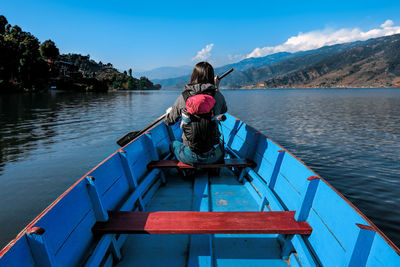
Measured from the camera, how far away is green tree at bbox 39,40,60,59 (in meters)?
94.5

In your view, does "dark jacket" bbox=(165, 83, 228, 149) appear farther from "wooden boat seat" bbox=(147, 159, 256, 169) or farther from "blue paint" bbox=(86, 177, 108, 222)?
"blue paint" bbox=(86, 177, 108, 222)

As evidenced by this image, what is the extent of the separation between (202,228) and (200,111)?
6.63ft

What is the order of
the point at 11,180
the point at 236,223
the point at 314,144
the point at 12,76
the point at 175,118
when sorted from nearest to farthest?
the point at 236,223 < the point at 175,118 < the point at 11,180 < the point at 314,144 < the point at 12,76

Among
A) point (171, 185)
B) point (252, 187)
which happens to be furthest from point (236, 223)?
point (171, 185)

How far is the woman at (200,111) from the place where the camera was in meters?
4.02

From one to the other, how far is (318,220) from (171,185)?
3402 mm

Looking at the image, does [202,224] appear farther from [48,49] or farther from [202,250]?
[48,49]

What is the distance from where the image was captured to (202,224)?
2.82m

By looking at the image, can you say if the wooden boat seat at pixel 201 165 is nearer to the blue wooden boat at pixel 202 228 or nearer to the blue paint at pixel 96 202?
the blue wooden boat at pixel 202 228

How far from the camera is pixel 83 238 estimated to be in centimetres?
259

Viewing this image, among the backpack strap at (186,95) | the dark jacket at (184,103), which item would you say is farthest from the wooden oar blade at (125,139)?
the backpack strap at (186,95)

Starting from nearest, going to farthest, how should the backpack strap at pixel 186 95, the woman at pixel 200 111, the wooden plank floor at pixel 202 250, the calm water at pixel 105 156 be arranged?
the wooden plank floor at pixel 202 250 → the woman at pixel 200 111 → the backpack strap at pixel 186 95 → the calm water at pixel 105 156

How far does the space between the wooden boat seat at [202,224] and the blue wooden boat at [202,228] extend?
0.04 ft

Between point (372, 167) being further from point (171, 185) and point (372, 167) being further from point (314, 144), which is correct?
point (171, 185)
